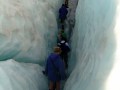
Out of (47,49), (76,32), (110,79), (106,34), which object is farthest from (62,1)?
(110,79)

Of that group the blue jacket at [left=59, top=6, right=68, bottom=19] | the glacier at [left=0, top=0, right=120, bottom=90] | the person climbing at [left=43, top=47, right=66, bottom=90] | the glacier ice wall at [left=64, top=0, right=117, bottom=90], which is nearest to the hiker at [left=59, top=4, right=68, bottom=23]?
the blue jacket at [left=59, top=6, right=68, bottom=19]

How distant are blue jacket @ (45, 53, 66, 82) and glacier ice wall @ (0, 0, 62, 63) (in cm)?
60

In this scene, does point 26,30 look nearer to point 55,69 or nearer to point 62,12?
point 55,69

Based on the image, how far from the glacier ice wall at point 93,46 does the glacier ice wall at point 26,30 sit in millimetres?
657

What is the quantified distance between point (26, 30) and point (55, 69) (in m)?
1.10

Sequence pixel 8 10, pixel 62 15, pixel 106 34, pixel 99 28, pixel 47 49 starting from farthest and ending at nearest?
1. pixel 62 15
2. pixel 47 49
3. pixel 8 10
4. pixel 99 28
5. pixel 106 34

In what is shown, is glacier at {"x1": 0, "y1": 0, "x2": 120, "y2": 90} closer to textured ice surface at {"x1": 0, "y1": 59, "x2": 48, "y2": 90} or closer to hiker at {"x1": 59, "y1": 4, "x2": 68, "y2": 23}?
textured ice surface at {"x1": 0, "y1": 59, "x2": 48, "y2": 90}

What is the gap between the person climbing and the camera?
5.98 metres

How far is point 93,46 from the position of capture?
5961 millimetres

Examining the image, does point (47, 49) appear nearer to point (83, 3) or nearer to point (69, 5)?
point (83, 3)

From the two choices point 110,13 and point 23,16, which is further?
point 23,16

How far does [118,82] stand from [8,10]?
10.3 feet

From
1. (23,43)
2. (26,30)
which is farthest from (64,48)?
(23,43)

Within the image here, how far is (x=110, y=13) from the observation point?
549 centimetres
